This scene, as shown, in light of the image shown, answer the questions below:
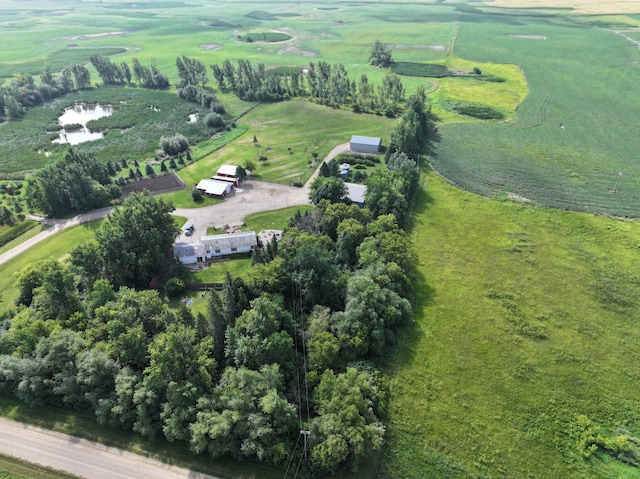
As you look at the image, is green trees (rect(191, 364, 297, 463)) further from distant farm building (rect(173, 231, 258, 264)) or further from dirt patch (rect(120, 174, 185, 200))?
dirt patch (rect(120, 174, 185, 200))

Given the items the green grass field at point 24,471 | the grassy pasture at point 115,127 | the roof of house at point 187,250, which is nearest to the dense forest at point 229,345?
the roof of house at point 187,250

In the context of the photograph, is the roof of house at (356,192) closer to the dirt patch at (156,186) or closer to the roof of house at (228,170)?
the roof of house at (228,170)

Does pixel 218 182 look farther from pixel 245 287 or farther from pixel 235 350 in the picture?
pixel 235 350

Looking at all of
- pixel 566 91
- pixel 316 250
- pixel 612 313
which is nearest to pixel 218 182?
pixel 316 250

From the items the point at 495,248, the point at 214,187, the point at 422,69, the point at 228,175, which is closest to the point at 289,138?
the point at 228,175

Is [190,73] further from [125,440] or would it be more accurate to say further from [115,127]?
[125,440]

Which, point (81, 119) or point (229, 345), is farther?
point (81, 119)
